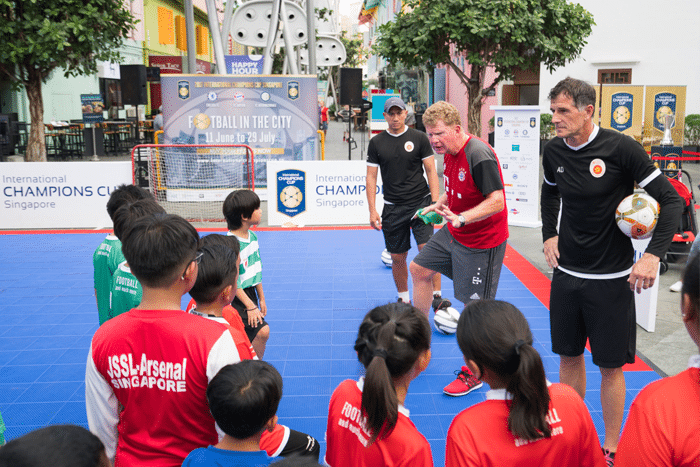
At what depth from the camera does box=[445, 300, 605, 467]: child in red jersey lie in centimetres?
198

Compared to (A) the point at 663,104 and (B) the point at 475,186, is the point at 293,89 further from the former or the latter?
(A) the point at 663,104

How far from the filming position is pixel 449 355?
5402mm

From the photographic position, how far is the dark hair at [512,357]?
197 cm

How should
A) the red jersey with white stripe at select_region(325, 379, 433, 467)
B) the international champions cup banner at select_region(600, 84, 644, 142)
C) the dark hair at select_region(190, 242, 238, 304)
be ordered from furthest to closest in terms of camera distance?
the international champions cup banner at select_region(600, 84, 644, 142) < the dark hair at select_region(190, 242, 238, 304) < the red jersey with white stripe at select_region(325, 379, 433, 467)

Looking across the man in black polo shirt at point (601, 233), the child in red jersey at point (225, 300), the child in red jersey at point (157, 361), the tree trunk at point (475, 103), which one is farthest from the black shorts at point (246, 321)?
the tree trunk at point (475, 103)

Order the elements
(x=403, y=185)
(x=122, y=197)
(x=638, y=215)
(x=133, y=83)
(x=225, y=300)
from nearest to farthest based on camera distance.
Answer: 1. (x=225, y=300)
2. (x=638, y=215)
3. (x=122, y=197)
4. (x=403, y=185)
5. (x=133, y=83)

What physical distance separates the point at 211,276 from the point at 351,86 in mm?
15959

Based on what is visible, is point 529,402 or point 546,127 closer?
point 529,402

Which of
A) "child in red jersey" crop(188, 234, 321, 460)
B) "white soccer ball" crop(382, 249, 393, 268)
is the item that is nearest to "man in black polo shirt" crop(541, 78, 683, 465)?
"child in red jersey" crop(188, 234, 321, 460)

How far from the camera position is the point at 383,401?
2.00 meters

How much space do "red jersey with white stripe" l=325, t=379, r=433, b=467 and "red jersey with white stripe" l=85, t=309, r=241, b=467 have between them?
46 centimetres

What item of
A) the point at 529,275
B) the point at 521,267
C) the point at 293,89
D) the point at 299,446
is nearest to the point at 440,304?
the point at 529,275

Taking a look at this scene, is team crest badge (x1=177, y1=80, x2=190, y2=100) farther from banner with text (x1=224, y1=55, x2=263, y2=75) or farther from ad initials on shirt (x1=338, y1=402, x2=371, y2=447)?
banner with text (x1=224, y1=55, x2=263, y2=75)

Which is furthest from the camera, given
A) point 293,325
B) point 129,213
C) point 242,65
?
point 242,65
